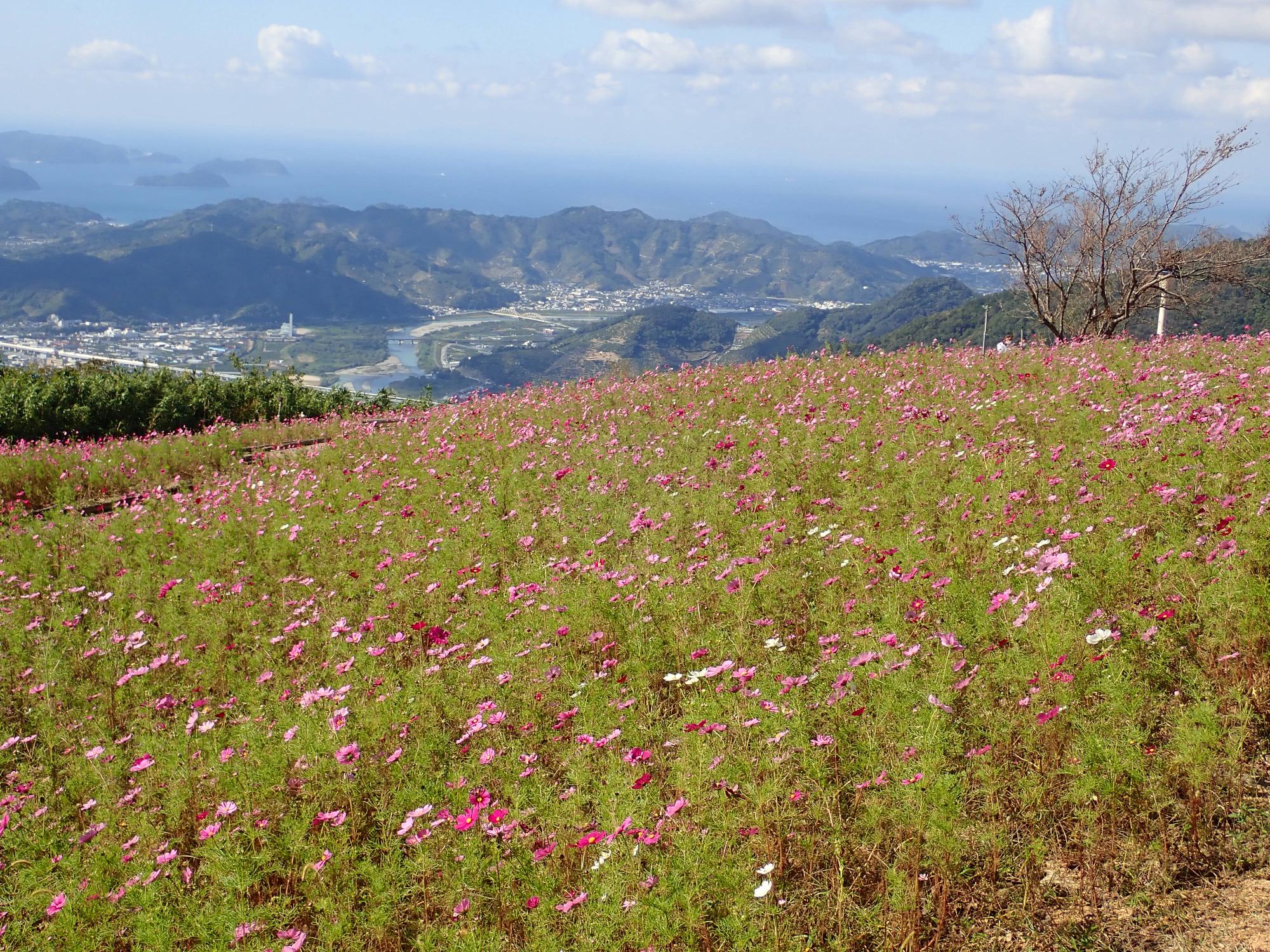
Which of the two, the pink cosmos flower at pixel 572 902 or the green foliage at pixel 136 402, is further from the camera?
the green foliage at pixel 136 402

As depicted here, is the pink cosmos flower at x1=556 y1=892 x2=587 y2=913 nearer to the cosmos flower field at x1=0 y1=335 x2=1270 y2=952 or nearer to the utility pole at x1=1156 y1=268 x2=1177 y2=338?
the cosmos flower field at x1=0 y1=335 x2=1270 y2=952

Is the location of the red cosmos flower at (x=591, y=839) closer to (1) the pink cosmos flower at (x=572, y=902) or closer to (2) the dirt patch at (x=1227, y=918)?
(1) the pink cosmos flower at (x=572, y=902)

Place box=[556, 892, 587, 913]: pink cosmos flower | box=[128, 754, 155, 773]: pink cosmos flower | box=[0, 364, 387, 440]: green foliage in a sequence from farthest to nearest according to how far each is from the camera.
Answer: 1. box=[0, 364, 387, 440]: green foliage
2. box=[128, 754, 155, 773]: pink cosmos flower
3. box=[556, 892, 587, 913]: pink cosmos flower

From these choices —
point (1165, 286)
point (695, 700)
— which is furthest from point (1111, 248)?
point (695, 700)

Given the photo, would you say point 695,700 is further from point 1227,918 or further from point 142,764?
point 142,764

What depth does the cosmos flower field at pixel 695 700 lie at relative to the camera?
343cm

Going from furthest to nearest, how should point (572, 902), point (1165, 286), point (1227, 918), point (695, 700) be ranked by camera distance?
point (1165, 286) → point (695, 700) → point (572, 902) → point (1227, 918)

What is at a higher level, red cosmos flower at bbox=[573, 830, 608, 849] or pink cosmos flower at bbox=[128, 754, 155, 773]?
red cosmos flower at bbox=[573, 830, 608, 849]

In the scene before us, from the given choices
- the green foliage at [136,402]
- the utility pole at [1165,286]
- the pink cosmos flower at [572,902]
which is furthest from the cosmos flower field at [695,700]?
the utility pole at [1165,286]

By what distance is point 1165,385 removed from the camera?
7.88 metres

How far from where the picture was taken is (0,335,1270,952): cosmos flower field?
11.3 feet

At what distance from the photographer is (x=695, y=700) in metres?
4.42

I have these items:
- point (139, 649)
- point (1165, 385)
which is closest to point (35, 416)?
point (139, 649)

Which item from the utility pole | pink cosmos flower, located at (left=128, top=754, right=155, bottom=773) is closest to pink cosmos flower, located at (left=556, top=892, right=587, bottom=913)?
pink cosmos flower, located at (left=128, top=754, right=155, bottom=773)
